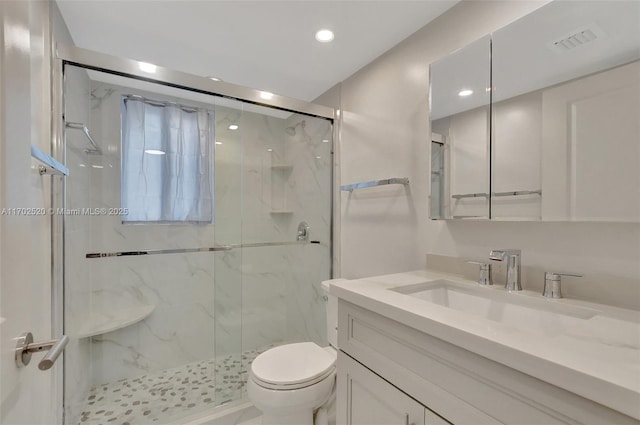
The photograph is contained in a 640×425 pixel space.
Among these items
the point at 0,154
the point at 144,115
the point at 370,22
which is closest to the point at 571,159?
the point at 370,22

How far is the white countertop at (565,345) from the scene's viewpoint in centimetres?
46

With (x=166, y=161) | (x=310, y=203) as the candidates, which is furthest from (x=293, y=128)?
(x=166, y=161)

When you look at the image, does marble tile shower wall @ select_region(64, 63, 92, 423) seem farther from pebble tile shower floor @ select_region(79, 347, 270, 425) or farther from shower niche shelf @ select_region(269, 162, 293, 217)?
shower niche shelf @ select_region(269, 162, 293, 217)

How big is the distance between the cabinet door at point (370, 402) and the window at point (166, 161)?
5.04 feet

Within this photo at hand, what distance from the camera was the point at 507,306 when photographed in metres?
1.00

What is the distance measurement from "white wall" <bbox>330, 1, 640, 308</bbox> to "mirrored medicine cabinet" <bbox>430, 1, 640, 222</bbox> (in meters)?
0.08

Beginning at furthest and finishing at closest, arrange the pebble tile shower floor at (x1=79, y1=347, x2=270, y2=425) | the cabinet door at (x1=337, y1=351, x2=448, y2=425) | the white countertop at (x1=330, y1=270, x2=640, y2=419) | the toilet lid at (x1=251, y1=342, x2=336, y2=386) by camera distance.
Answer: the pebble tile shower floor at (x1=79, y1=347, x2=270, y2=425)
the toilet lid at (x1=251, y1=342, x2=336, y2=386)
the cabinet door at (x1=337, y1=351, x2=448, y2=425)
the white countertop at (x1=330, y1=270, x2=640, y2=419)

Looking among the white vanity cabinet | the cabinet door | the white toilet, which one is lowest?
the white toilet

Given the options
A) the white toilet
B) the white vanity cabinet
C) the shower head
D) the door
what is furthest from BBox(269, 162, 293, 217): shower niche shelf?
the door

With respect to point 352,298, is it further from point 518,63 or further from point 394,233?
point 518,63

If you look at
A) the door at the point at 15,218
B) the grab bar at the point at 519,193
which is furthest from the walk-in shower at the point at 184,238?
the grab bar at the point at 519,193

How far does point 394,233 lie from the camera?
1.64 metres

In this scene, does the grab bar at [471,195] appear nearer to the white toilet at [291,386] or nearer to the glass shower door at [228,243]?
the white toilet at [291,386]

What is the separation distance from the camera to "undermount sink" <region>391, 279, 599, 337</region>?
83cm
